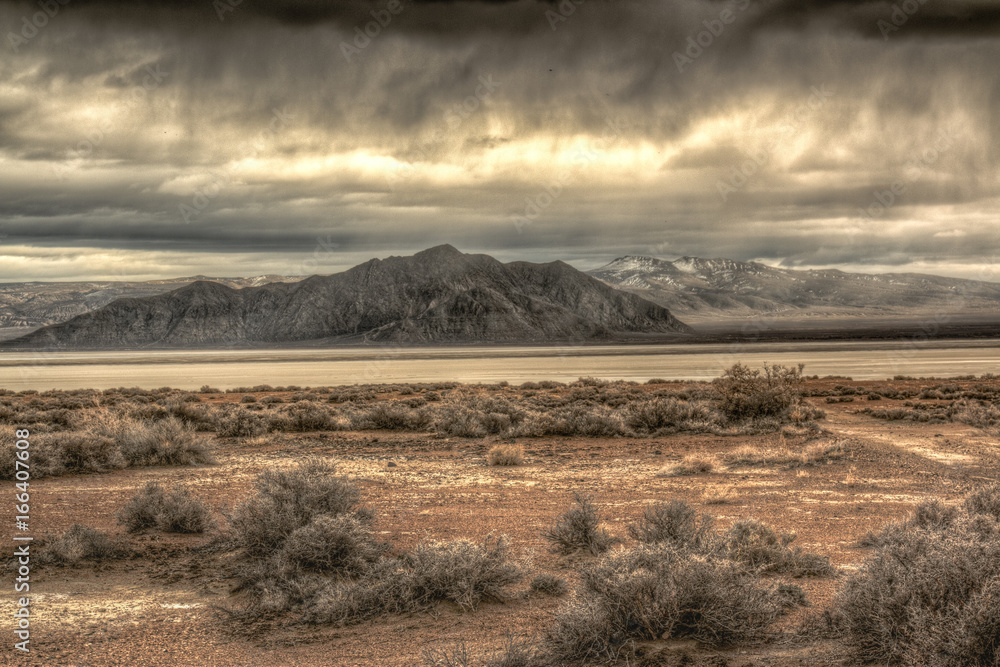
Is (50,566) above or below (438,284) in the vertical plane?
below

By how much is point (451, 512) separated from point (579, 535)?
10.3 feet

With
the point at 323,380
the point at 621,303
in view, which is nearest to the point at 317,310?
the point at 621,303

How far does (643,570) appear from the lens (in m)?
5.92

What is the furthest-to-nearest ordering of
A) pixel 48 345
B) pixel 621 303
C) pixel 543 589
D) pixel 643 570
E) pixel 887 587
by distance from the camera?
pixel 621 303, pixel 48 345, pixel 543 589, pixel 643 570, pixel 887 587

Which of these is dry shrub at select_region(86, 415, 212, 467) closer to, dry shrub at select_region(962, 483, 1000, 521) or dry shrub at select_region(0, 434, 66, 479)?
dry shrub at select_region(0, 434, 66, 479)

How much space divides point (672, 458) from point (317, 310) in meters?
171

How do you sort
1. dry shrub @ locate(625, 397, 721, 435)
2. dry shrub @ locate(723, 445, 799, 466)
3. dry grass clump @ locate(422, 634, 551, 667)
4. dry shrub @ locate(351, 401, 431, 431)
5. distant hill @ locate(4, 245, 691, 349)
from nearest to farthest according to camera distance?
dry grass clump @ locate(422, 634, 551, 667) → dry shrub @ locate(723, 445, 799, 466) → dry shrub @ locate(625, 397, 721, 435) → dry shrub @ locate(351, 401, 431, 431) → distant hill @ locate(4, 245, 691, 349)

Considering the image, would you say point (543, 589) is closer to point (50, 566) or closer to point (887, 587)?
point (887, 587)

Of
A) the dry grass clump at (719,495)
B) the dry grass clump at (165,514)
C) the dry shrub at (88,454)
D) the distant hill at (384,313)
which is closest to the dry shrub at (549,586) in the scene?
the dry grass clump at (719,495)

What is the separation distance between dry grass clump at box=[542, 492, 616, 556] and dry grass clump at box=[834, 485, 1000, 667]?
336 centimetres

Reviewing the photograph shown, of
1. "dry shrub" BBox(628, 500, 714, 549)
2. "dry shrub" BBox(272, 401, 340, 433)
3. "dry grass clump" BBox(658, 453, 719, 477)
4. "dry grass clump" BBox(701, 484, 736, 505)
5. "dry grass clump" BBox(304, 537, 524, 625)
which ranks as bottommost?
"dry shrub" BBox(272, 401, 340, 433)

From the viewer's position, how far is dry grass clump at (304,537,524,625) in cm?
691

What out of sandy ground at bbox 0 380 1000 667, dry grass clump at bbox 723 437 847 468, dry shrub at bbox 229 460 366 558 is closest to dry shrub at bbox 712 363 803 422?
sandy ground at bbox 0 380 1000 667

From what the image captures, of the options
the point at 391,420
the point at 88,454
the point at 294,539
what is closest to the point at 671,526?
the point at 294,539
